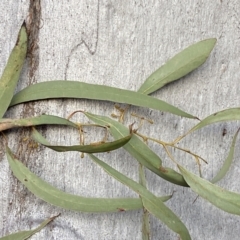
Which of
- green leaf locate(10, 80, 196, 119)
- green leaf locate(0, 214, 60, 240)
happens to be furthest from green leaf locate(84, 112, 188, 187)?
green leaf locate(0, 214, 60, 240)

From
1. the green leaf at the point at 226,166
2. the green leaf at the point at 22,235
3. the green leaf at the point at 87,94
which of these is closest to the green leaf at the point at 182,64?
the green leaf at the point at 87,94

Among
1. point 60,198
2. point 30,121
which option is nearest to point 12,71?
point 30,121

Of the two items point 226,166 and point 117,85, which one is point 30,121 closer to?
point 117,85

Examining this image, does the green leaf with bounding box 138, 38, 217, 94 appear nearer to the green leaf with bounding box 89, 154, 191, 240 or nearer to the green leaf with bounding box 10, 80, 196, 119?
the green leaf with bounding box 10, 80, 196, 119

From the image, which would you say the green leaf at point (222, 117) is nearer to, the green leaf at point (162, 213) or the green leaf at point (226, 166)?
the green leaf at point (226, 166)

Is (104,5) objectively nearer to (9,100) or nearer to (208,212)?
(9,100)

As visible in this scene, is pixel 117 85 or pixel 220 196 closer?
pixel 220 196

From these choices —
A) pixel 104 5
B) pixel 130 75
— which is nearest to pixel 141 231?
pixel 130 75
